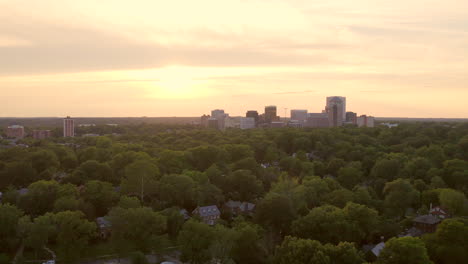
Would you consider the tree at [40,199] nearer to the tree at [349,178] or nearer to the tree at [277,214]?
the tree at [277,214]

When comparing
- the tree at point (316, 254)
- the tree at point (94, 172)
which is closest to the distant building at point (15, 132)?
the tree at point (94, 172)

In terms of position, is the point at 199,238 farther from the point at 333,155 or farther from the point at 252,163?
the point at 333,155

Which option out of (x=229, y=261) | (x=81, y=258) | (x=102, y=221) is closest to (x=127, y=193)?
(x=102, y=221)

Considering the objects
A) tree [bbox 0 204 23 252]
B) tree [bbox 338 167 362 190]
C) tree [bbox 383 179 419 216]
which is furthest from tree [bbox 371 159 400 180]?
tree [bbox 0 204 23 252]

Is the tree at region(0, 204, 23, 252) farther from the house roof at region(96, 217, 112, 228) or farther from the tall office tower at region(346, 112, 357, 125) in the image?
the tall office tower at region(346, 112, 357, 125)

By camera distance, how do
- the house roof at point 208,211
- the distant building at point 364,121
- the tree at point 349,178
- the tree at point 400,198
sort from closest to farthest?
1. the house roof at point 208,211
2. the tree at point 400,198
3. the tree at point 349,178
4. the distant building at point 364,121
